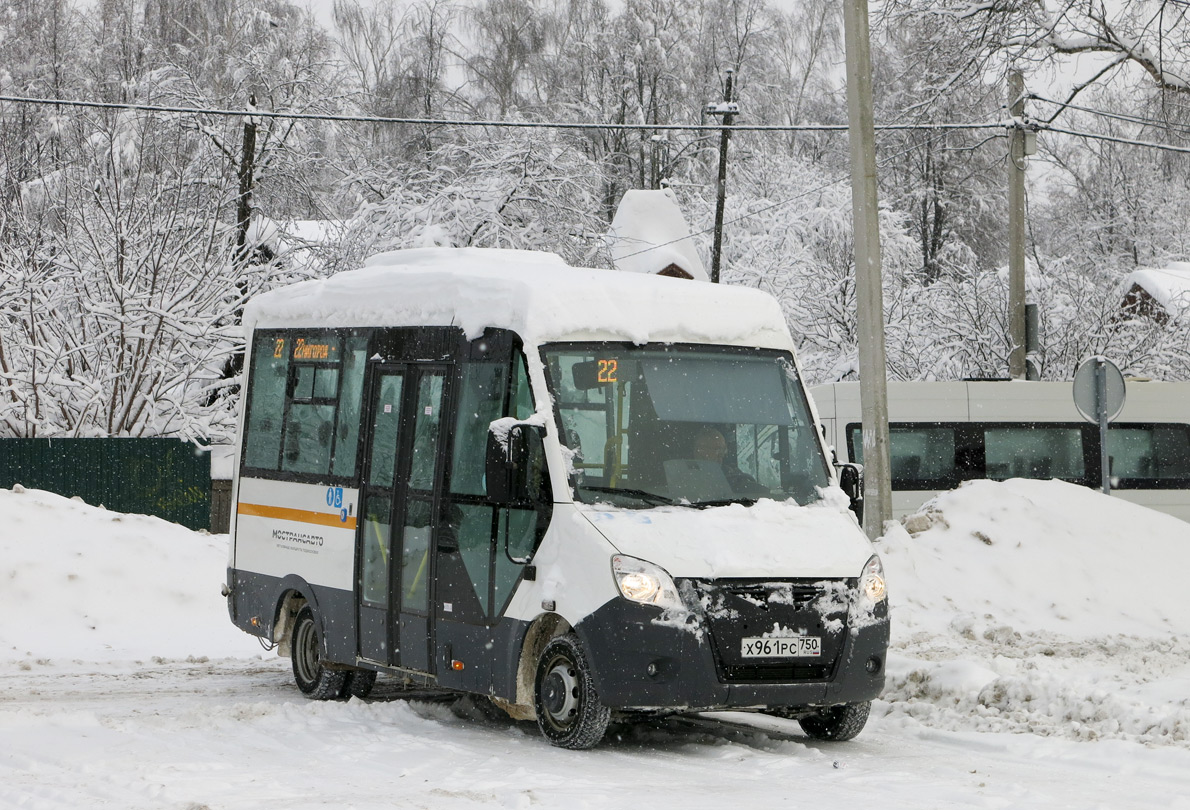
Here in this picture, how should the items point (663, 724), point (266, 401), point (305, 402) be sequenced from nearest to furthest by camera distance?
point (663, 724)
point (305, 402)
point (266, 401)

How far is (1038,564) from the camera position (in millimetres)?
15758

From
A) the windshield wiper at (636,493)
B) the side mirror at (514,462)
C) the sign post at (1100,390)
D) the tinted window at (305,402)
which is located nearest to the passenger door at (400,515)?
the tinted window at (305,402)

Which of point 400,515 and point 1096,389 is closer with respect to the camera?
point 400,515

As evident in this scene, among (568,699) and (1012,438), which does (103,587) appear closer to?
(568,699)

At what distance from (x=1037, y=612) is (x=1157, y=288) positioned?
32122 mm

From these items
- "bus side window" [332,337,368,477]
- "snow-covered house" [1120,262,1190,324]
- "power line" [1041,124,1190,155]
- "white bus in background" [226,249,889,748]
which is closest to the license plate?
"white bus in background" [226,249,889,748]

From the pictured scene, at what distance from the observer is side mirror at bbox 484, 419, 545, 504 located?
855cm

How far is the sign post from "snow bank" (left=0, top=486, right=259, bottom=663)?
27.7 ft

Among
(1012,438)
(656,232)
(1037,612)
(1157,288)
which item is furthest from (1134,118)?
(1157,288)

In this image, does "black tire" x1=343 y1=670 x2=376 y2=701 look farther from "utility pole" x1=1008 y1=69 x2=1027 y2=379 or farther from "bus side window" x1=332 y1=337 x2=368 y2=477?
"utility pole" x1=1008 y1=69 x2=1027 y2=379

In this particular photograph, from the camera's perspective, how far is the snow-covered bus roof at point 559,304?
9133 millimetres

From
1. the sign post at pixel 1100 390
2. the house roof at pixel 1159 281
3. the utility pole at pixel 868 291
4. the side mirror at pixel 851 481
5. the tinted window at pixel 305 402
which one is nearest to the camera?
the side mirror at pixel 851 481

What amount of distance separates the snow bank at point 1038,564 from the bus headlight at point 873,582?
Answer: 16.0 ft

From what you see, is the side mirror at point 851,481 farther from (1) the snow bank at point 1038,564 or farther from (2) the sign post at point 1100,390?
(2) the sign post at point 1100,390
